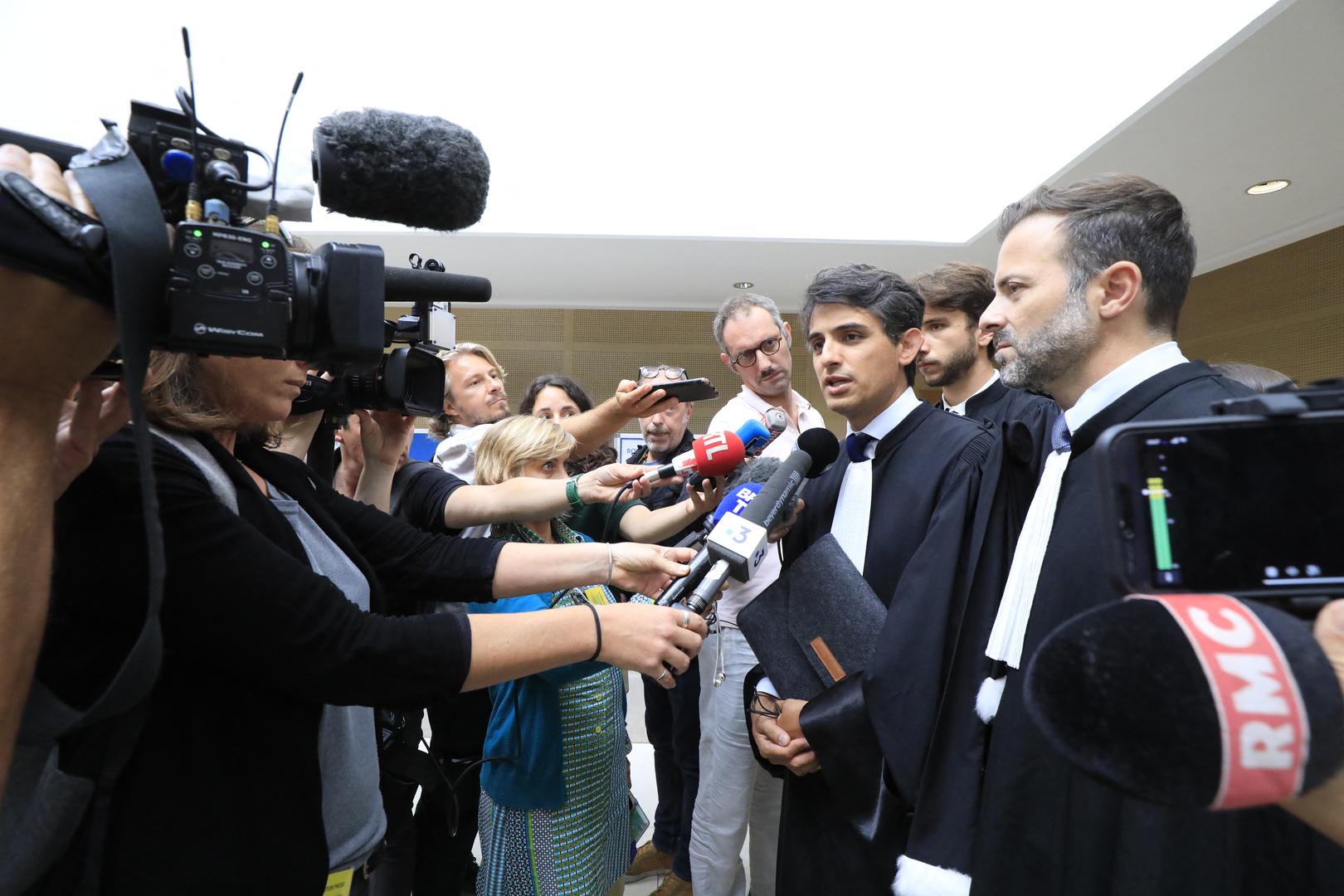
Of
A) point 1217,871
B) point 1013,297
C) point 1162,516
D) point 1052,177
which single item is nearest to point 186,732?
point 1162,516

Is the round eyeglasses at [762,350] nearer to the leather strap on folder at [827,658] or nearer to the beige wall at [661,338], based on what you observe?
the leather strap on folder at [827,658]

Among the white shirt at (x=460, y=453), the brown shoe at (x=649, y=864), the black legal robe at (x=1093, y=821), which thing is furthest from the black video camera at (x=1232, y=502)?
the brown shoe at (x=649, y=864)

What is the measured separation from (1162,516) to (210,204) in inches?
31.7

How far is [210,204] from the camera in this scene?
64 cm

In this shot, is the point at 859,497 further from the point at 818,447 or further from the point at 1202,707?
the point at 1202,707

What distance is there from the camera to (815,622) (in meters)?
1.32

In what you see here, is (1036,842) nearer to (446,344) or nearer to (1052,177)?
(446,344)

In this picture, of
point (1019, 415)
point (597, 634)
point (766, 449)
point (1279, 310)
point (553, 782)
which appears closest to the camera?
point (597, 634)

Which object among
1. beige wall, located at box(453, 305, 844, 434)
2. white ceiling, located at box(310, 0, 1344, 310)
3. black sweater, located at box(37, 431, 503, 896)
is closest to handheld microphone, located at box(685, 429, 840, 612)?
black sweater, located at box(37, 431, 503, 896)

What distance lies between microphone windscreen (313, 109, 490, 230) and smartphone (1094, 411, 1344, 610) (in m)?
0.65

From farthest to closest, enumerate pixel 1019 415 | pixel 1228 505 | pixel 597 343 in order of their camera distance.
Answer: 1. pixel 597 343
2. pixel 1019 415
3. pixel 1228 505

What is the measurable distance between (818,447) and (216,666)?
3.44ft

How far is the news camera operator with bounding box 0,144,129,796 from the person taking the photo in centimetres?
55

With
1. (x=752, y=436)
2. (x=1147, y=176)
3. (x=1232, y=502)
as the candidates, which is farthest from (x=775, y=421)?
(x=1147, y=176)
